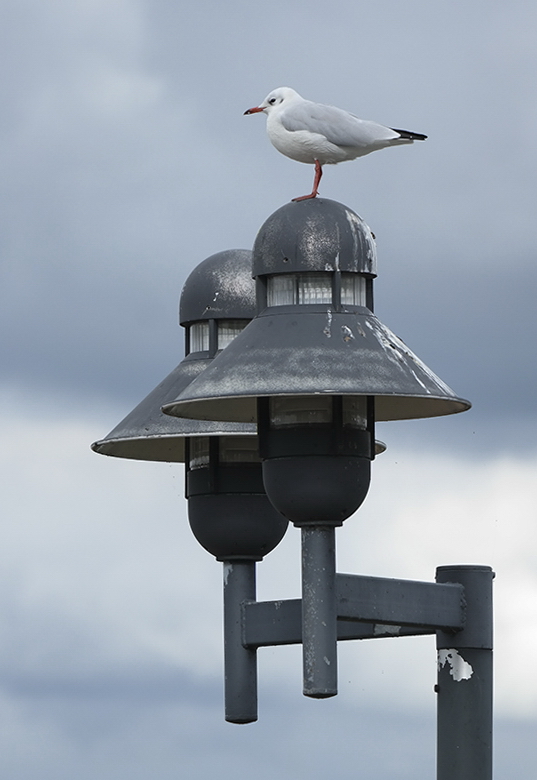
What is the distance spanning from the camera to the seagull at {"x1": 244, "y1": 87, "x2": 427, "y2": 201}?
14.7 metres

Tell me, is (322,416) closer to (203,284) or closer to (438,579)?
(438,579)

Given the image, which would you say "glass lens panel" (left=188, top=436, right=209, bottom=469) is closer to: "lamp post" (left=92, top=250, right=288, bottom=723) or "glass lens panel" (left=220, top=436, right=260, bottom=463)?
"lamp post" (left=92, top=250, right=288, bottom=723)

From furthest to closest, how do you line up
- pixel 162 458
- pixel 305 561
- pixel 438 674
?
pixel 162 458, pixel 438 674, pixel 305 561

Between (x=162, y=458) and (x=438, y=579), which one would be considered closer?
(x=438, y=579)

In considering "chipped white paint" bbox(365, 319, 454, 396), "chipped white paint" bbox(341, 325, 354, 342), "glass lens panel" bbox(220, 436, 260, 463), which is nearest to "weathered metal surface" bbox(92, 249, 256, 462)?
"glass lens panel" bbox(220, 436, 260, 463)

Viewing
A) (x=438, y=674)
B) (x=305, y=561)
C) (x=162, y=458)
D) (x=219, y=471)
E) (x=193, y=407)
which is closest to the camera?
(x=305, y=561)

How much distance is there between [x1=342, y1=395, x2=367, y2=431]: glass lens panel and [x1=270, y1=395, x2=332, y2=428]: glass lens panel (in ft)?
0.43

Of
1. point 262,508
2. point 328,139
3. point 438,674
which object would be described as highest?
point 328,139

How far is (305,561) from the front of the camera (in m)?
13.1

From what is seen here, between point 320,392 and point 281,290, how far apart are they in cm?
136

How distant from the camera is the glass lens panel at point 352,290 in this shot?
538 inches

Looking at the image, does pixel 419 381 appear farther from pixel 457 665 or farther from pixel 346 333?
pixel 457 665

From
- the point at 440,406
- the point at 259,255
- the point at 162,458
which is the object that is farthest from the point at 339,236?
the point at 162,458

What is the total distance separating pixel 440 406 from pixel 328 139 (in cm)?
237
